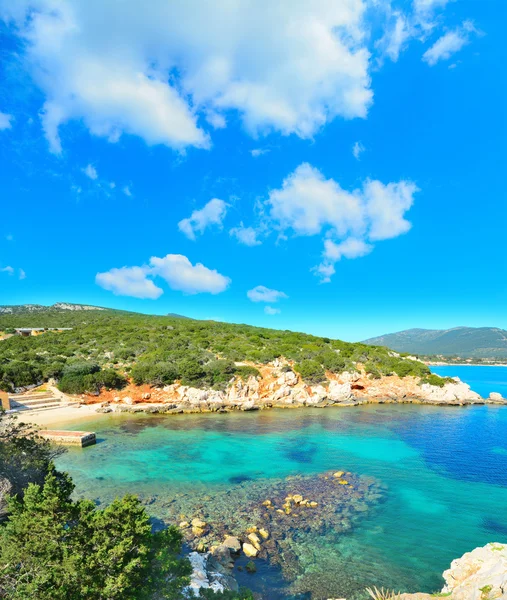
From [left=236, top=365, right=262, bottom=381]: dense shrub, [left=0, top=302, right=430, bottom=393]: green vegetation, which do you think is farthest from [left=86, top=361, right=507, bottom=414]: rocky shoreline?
[left=0, top=302, right=430, bottom=393]: green vegetation

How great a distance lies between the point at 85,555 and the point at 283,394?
36988 millimetres

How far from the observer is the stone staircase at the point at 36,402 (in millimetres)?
33150

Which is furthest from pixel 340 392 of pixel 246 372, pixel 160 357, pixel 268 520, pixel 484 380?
pixel 484 380

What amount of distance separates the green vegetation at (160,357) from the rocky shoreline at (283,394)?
1.36 meters

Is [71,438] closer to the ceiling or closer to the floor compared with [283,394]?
closer to the floor

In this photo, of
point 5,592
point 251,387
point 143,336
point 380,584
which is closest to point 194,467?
point 380,584

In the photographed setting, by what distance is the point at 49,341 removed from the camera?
180 feet

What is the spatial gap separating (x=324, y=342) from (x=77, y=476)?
A: 53.9 m

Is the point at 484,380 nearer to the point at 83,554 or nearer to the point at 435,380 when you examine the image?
the point at 435,380

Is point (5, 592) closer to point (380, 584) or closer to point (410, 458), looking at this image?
point (380, 584)

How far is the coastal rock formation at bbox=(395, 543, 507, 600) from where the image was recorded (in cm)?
777

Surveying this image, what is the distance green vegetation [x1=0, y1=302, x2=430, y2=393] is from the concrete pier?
1362 cm

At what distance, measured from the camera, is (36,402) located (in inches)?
1374

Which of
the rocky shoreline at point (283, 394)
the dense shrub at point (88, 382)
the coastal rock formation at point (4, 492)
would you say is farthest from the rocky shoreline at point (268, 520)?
the dense shrub at point (88, 382)
